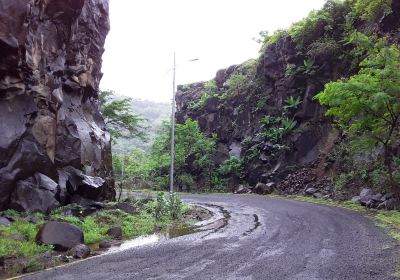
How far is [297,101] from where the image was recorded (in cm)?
3078

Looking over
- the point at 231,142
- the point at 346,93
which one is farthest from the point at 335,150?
the point at 231,142

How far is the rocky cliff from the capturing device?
89.0ft

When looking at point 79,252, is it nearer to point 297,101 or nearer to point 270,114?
point 297,101

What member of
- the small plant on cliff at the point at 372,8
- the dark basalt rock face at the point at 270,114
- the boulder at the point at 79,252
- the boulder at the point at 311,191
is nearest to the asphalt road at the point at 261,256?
the boulder at the point at 79,252

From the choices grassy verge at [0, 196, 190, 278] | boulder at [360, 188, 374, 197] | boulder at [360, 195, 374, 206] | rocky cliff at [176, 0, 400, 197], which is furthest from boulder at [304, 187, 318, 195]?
grassy verge at [0, 196, 190, 278]

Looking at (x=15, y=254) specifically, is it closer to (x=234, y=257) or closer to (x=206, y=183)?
(x=234, y=257)

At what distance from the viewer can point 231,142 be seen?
38.2m

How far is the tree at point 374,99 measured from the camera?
52.5 ft

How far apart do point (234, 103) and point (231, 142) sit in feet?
14.6

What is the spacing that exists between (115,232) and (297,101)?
21758 mm

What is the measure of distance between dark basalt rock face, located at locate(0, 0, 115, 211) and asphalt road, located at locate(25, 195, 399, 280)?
588cm

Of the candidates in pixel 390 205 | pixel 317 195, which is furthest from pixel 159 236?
pixel 317 195

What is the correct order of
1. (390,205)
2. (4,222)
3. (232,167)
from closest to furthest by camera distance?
(4,222), (390,205), (232,167)

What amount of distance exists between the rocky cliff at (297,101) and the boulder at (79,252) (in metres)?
17.1
